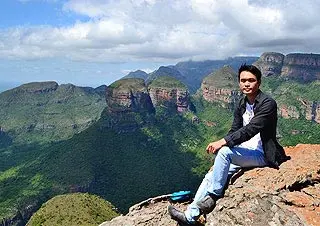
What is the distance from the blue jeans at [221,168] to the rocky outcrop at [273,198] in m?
0.42

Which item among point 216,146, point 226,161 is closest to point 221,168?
point 226,161

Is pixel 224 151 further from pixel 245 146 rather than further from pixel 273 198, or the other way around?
pixel 273 198

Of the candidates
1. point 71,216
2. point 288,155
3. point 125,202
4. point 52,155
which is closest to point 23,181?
point 52,155

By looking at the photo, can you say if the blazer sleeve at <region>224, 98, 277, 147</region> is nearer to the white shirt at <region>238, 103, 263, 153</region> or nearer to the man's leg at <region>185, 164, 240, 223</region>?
the white shirt at <region>238, 103, 263, 153</region>

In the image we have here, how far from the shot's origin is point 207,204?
34.7 ft

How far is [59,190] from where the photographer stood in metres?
158

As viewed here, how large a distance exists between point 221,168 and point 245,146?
98cm

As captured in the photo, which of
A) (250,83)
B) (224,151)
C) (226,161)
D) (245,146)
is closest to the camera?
(224,151)

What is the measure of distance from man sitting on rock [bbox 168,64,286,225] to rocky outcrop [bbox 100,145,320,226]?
31 centimetres

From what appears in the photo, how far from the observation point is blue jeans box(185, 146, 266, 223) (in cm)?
1046

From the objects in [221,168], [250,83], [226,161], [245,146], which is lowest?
[221,168]

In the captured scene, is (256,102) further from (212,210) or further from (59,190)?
(59,190)

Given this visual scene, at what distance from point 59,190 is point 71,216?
9481 cm

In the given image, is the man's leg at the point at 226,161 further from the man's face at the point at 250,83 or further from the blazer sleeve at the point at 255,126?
the man's face at the point at 250,83
